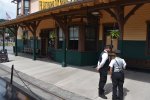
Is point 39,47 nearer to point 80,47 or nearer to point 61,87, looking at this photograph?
point 80,47

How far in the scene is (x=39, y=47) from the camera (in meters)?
27.9

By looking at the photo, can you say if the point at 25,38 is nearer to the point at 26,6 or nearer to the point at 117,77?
the point at 26,6

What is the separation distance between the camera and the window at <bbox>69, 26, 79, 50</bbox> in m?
19.0

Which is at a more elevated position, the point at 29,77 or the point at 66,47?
the point at 66,47

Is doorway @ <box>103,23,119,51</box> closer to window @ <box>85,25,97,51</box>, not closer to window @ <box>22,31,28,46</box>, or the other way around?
window @ <box>85,25,97,51</box>

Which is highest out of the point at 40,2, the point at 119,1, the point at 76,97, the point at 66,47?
the point at 40,2

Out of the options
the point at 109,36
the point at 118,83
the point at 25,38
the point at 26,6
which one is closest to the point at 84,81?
the point at 118,83

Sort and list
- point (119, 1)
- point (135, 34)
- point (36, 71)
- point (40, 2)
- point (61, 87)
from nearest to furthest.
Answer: point (119, 1) → point (61, 87) → point (135, 34) → point (36, 71) → point (40, 2)

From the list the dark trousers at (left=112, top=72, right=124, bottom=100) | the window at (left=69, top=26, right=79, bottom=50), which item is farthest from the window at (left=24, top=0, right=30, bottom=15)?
the dark trousers at (left=112, top=72, right=124, bottom=100)

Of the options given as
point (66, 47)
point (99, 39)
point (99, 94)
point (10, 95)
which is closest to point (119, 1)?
point (99, 94)

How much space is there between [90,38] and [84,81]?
556 centimetres

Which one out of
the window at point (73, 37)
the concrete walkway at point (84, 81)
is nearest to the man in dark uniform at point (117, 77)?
the concrete walkway at point (84, 81)

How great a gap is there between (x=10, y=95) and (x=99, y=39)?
8.73 m

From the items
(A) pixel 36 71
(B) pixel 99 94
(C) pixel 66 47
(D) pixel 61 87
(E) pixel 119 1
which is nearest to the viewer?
(B) pixel 99 94
